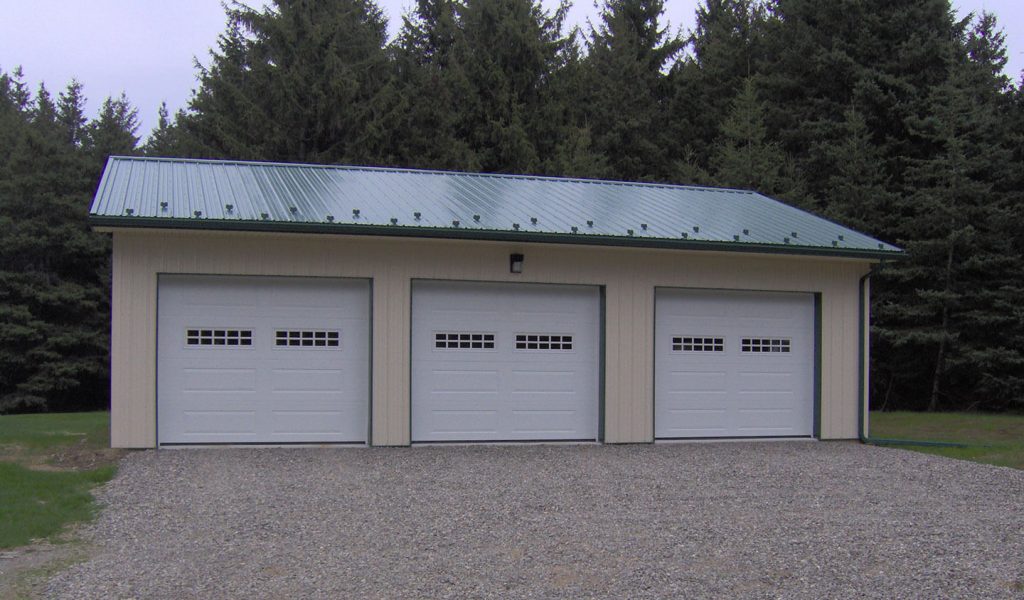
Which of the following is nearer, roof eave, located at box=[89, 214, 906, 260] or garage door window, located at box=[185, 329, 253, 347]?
roof eave, located at box=[89, 214, 906, 260]

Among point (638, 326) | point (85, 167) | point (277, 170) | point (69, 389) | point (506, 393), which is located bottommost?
point (69, 389)

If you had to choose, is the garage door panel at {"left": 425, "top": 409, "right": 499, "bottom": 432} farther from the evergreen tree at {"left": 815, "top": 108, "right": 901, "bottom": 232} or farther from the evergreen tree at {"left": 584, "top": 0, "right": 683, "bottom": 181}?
the evergreen tree at {"left": 584, "top": 0, "right": 683, "bottom": 181}

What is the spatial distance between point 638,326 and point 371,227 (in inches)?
146

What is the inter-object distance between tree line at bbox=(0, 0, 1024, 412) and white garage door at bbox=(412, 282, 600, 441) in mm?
11055

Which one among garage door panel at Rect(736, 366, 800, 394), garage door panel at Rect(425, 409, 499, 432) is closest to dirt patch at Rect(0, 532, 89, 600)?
garage door panel at Rect(425, 409, 499, 432)

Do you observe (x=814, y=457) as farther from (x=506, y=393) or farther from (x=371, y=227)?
(x=371, y=227)

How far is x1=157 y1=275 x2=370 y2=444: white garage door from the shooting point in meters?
10.6

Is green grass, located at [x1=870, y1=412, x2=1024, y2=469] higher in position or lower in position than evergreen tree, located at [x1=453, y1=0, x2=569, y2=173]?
lower

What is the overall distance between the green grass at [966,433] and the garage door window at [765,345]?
6.83 feet

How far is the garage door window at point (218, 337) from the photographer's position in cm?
1070

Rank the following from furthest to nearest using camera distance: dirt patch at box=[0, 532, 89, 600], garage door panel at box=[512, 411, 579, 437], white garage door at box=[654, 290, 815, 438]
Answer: white garage door at box=[654, 290, 815, 438]
garage door panel at box=[512, 411, 579, 437]
dirt patch at box=[0, 532, 89, 600]

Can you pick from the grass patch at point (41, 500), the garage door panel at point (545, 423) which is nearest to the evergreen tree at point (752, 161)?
the garage door panel at point (545, 423)

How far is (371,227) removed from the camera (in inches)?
410

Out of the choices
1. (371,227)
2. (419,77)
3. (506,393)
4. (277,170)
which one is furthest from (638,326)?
(419,77)
